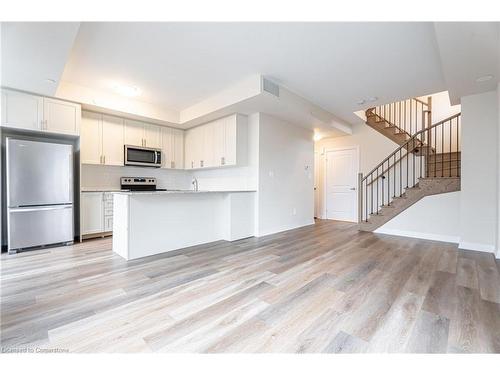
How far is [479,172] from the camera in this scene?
363 cm

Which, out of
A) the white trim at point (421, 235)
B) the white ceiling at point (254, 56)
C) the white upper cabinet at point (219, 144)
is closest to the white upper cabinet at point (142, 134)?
the white upper cabinet at point (219, 144)

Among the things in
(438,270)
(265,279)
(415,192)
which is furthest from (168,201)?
(415,192)

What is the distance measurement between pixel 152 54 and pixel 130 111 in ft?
6.36

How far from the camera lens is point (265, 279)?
97.0 inches

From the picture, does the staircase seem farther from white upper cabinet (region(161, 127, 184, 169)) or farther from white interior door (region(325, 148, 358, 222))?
white upper cabinet (region(161, 127, 184, 169))

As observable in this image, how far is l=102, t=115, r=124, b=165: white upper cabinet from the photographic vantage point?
15.1 feet

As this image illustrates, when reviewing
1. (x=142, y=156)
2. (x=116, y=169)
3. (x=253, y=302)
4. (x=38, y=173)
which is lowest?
(x=253, y=302)

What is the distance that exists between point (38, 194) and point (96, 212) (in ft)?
3.10

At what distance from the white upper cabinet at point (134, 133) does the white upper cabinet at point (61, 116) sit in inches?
37.8

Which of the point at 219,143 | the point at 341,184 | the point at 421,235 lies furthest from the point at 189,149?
the point at 421,235

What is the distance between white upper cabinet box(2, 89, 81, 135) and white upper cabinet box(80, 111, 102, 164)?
0.40 meters

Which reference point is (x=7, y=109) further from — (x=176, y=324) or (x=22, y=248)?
(x=176, y=324)

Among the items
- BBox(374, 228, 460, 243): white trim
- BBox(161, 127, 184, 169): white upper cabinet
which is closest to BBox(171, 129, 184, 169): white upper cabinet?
BBox(161, 127, 184, 169): white upper cabinet

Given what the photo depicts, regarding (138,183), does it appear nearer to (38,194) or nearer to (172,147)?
(172,147)
